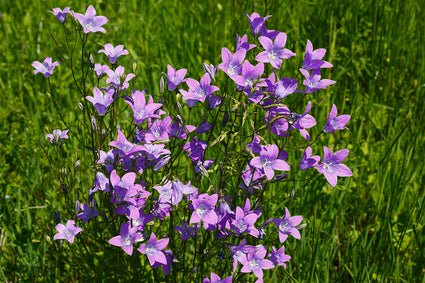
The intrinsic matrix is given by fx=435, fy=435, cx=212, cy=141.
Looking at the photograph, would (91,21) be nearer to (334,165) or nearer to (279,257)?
(334,165)

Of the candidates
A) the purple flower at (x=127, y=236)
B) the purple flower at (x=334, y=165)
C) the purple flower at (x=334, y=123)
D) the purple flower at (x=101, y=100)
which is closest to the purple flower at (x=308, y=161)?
the purple flower at (x=334, y=165)

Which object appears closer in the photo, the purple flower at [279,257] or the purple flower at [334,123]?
the purple flower at [334,123]

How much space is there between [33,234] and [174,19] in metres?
2.69

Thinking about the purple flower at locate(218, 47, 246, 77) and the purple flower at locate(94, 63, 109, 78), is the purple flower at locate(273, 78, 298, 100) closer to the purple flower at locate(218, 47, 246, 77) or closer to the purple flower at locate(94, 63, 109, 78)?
the purple flower at locate(218, 47, 246, 77)

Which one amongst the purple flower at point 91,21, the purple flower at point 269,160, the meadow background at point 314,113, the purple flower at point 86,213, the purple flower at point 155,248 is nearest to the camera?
the purple flower at point 269,160

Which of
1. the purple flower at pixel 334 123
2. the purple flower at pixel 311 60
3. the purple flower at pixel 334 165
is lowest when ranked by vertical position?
the purple flower at pixel 334 165

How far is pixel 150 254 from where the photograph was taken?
1.79 meters

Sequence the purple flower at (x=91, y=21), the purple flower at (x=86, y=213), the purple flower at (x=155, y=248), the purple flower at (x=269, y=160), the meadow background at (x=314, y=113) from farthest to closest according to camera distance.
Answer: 1. the meadow background at (x=314, y=113)
2. the purple flower at (x=86, y=213)
3. the purple flower at (x=91, y=21)
4. the purple flower at (x=155, y=248)
5. the purple flower at (x=269, y=160)

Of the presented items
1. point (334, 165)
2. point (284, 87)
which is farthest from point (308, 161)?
point (284, 87)

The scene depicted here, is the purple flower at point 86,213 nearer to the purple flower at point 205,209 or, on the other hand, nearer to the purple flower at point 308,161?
the purple flower at point 205,209

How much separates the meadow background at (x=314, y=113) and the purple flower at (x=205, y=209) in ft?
2.45

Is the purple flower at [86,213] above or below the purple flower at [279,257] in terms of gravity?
above

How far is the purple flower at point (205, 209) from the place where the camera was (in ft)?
5.56

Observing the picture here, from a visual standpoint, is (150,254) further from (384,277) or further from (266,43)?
(384,277)
